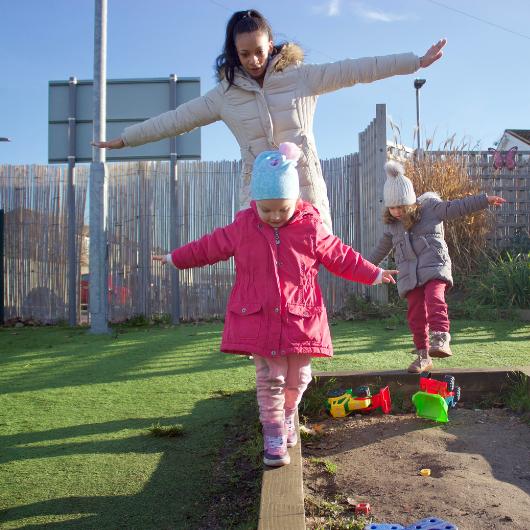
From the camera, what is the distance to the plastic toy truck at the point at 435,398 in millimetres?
3055

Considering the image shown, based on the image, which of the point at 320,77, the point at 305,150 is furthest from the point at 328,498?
the point at 320,77

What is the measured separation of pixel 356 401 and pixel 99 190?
5.27 m

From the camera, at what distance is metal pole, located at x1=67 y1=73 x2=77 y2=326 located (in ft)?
28.5

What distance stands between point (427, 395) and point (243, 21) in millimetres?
2050

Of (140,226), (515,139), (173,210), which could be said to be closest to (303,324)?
(173,210)

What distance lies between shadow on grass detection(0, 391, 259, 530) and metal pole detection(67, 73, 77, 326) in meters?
5.72

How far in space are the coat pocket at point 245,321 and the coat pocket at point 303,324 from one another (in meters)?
0.12

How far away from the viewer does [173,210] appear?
8594 millimetres

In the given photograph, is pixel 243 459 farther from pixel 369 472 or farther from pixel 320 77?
pixel 320 77

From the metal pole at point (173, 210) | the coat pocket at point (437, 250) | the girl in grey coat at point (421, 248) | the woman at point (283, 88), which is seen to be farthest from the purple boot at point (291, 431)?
the metal pole at point (173, 210)

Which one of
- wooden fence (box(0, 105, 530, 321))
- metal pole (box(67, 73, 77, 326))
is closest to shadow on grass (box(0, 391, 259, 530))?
wooden fence (box(0, 105, 530, 321))

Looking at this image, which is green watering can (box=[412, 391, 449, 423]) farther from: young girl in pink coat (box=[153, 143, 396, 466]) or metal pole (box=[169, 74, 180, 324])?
metal pole (box=[169, 74, 180, 324])

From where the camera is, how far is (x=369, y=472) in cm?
243

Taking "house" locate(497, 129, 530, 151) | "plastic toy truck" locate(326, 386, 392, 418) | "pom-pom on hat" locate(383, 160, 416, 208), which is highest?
"house" locate(497, 129, 530, 151)
